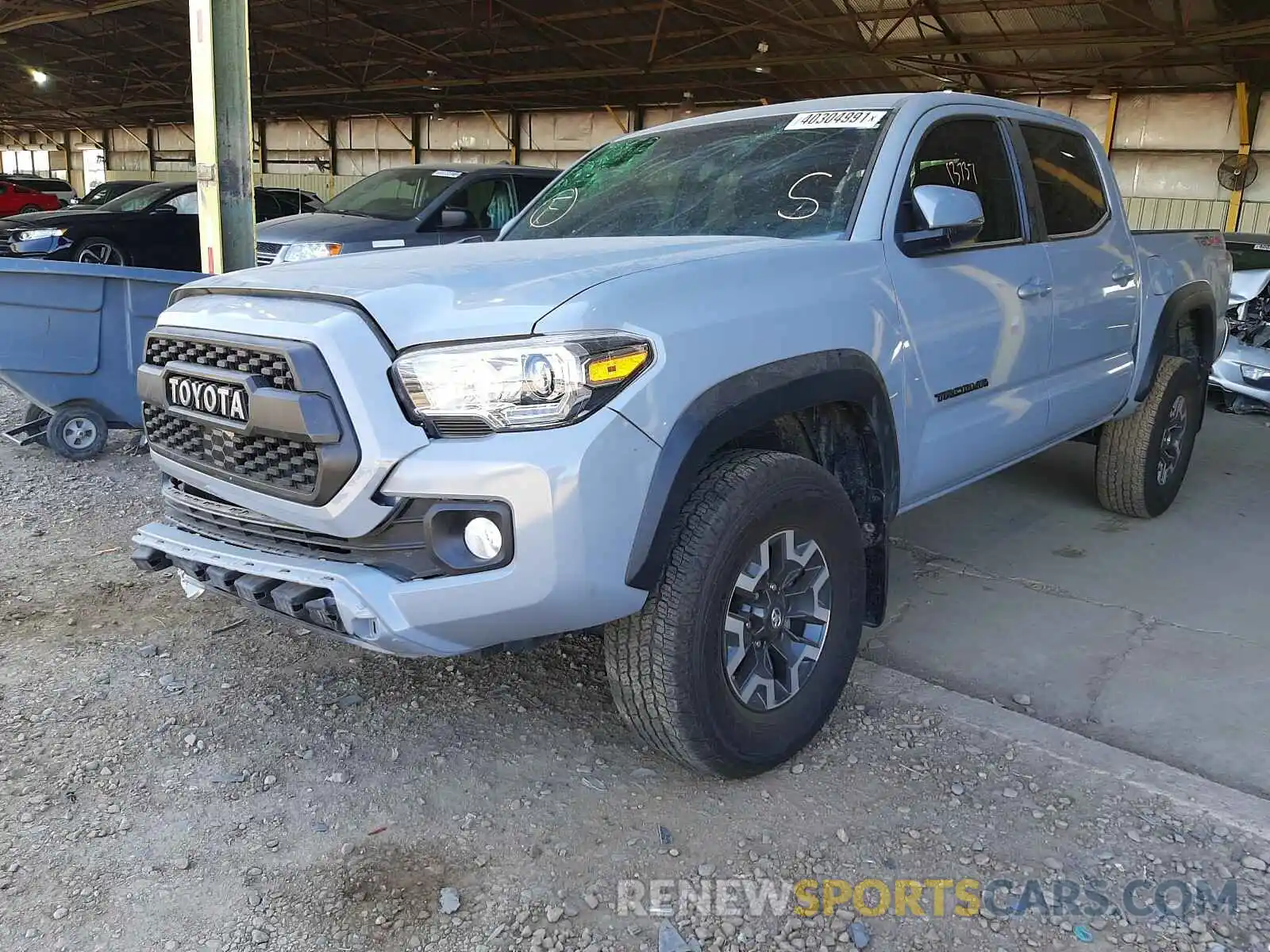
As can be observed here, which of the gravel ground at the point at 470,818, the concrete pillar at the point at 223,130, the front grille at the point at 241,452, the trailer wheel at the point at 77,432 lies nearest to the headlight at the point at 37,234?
the trailer wheel at the point at 77,432

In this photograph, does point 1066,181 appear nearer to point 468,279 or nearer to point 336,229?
point 468,279

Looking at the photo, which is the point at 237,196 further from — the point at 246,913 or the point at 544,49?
the point at 544,49

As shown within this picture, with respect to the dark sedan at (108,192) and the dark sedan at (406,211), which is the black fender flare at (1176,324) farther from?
the dark sedan at (108,192)

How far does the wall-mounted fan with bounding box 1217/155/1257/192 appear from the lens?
1530cm

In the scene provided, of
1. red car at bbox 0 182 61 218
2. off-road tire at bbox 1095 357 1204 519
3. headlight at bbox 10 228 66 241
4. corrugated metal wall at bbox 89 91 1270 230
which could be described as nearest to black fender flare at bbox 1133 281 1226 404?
off-road tire at bbox 1095 357 1204 519

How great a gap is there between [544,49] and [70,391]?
14832 mm

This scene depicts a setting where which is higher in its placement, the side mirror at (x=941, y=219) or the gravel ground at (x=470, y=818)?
the side mirror at (x=941, y=219)

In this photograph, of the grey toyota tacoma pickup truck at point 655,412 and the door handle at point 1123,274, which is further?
the door handle at point 1123,274

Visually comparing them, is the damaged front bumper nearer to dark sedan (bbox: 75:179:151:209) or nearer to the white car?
the white car

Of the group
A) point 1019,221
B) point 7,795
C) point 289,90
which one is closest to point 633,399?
point 7,795

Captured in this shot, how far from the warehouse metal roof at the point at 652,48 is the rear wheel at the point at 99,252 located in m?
7.69

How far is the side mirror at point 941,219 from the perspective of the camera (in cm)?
300

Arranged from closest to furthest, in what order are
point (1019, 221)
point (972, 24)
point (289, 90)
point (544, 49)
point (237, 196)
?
point (1019, 221) → point (237, 196) → point (972, 24) → point (544, 49) → point (289, 90)

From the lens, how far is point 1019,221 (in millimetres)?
3785
